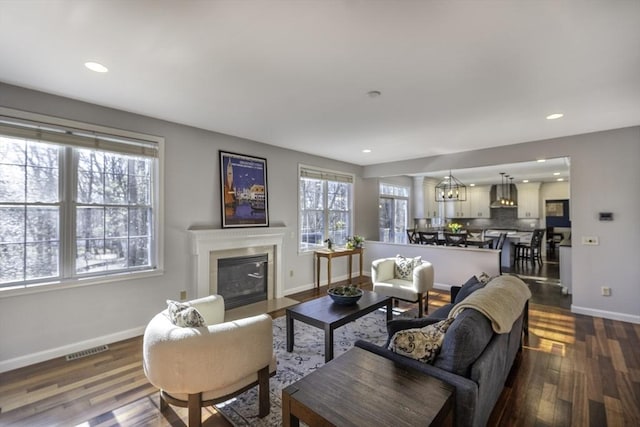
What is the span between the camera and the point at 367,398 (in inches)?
52.2

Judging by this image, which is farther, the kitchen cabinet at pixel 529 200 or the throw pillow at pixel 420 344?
the kitchen cabinet at pixel 529 200

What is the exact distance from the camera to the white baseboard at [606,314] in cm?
378

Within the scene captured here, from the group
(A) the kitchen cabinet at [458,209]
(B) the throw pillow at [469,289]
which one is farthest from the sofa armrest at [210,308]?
(A) the kitchen cabinet at [458,209]

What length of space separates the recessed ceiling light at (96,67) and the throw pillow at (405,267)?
4.07m

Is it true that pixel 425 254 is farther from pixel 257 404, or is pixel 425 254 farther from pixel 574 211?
pixel 257 404

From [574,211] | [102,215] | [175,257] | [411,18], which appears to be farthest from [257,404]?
[574,211]

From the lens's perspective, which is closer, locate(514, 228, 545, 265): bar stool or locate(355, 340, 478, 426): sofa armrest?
locate(355, 340, 478, 426): sofa armrest

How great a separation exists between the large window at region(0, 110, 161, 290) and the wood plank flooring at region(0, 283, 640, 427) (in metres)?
0.88

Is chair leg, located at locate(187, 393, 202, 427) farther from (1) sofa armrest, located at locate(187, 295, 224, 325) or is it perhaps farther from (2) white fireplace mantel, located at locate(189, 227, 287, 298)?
(2) white fireplace mantel, located at locate(189, 227, 287, 298)

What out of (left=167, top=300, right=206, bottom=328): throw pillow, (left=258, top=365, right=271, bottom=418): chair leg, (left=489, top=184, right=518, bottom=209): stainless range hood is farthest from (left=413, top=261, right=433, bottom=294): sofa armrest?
(left=489, top=184, right=518, bottom=209): stainless range hood

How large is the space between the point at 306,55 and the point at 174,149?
2.38 metres

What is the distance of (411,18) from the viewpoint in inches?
66.9

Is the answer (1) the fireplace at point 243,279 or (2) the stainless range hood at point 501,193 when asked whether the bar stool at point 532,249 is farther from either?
(1) the fireplace at point 243,279

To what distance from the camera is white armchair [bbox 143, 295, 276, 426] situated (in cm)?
173
